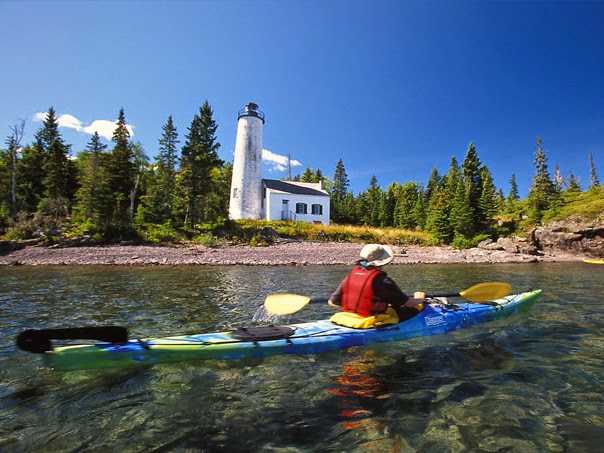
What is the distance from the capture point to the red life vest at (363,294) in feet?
16.4

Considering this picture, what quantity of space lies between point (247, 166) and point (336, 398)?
112 feet

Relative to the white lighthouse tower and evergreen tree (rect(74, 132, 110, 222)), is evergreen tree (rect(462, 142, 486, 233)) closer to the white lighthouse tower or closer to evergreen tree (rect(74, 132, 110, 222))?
the white lighthouse tower

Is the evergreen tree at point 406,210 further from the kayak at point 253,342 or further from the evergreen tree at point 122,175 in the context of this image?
the kayak at point 253,342

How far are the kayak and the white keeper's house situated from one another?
31.0 m

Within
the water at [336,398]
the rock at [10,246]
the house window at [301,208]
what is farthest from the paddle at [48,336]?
the house window at [301,208]

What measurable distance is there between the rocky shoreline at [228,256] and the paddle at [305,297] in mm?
13773

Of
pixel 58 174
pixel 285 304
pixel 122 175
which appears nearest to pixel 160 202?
pixel 122 175

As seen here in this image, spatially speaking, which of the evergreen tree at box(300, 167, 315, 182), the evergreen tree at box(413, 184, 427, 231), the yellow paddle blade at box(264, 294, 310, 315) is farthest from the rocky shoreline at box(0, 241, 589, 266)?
the evergreen tree at box(300, 167, 315, 182)

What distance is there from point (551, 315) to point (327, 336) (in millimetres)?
6382

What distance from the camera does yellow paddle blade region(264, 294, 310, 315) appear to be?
19.6 ft

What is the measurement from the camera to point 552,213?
116 feet

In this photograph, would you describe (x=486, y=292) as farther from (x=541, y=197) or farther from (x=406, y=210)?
(x=406, y=210)

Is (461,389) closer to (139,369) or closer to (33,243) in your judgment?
(139,369)

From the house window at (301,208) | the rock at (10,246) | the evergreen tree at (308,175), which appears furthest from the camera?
the evergreen tree at (308,175)
